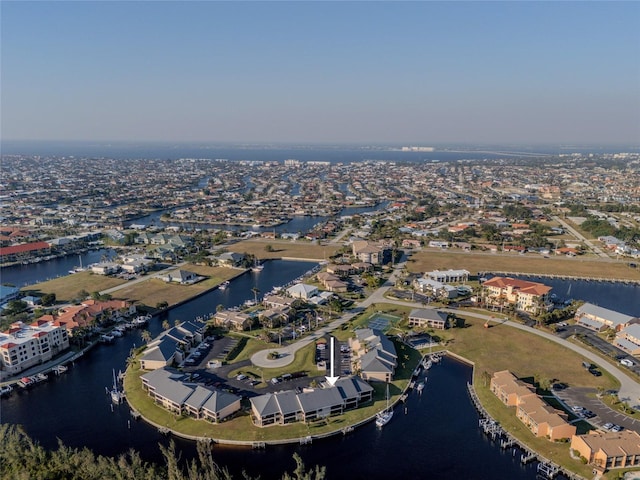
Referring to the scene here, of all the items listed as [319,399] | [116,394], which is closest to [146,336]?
[116,394]

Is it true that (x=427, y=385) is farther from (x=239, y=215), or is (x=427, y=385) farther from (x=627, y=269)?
(x=239, y=215)

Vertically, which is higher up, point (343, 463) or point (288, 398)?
point (288, 398)

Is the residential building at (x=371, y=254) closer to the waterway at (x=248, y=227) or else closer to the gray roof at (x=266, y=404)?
the waterway at (x=248, y=227)

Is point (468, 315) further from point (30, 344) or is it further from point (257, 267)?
point (30, 344)

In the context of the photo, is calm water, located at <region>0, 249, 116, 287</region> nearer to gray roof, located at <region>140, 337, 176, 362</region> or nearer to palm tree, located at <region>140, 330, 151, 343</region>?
palm tree, located at <region>140, 330, 151, 343</region>

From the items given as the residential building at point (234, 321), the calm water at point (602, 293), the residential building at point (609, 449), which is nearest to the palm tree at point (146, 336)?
the residential building at point (234, 321)

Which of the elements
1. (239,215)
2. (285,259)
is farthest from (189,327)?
(239,215)

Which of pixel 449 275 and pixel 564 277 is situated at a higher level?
pixel 449 275
